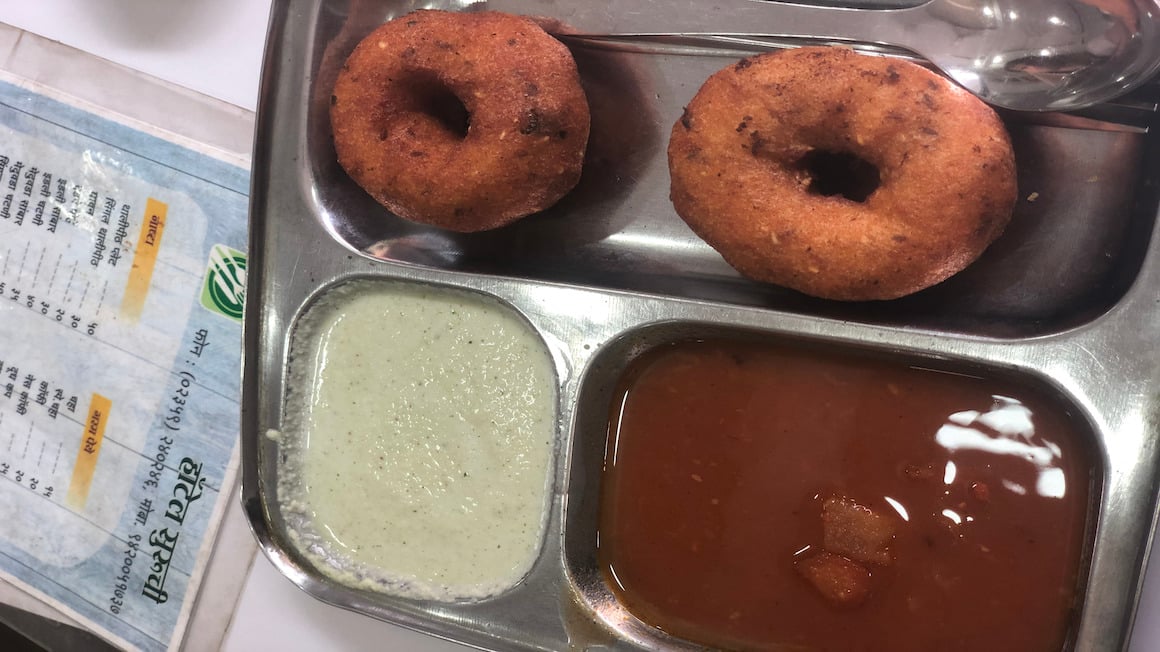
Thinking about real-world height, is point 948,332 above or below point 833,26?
below

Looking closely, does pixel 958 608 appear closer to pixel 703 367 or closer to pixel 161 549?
pixel 703 367

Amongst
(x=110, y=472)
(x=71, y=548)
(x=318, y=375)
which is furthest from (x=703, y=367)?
(x=71, y=548)

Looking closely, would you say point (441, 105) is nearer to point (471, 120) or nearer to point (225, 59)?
point (471, 120)

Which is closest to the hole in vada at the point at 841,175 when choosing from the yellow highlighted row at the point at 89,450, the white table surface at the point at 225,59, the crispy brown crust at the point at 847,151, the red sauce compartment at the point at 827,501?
the crispy brown crust at the point at 847,151

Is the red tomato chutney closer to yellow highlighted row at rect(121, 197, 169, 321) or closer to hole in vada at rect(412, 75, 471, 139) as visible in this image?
hole in vada at rect(412, 75, 471, 139)

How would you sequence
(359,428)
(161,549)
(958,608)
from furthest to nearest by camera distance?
(161,549)
(359,428)
(958,608)

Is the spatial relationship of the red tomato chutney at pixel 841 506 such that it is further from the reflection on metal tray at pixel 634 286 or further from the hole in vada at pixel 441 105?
the hole in vada at pixel 441 105

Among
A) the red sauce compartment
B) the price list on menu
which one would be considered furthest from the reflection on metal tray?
the price list on menu

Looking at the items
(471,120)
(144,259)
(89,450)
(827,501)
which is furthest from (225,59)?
(827,501)
